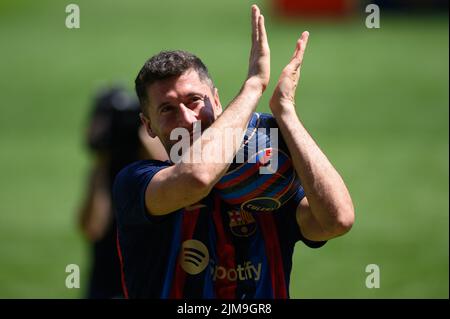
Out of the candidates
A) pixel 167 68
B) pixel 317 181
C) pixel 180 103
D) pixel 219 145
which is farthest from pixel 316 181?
pixel 167 68

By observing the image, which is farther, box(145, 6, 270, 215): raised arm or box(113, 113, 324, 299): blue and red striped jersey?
box(113, 113, 324, 299): blue and red striped jersey

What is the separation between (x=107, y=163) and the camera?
8289mm

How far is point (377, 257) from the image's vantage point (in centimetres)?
1173

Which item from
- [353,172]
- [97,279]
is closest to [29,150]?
[353,172]

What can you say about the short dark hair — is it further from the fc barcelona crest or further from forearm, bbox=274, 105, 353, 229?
the fc barcelona crest

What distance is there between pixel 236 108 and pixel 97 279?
3781mm

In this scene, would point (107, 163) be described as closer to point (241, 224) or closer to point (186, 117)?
point (241, 224)

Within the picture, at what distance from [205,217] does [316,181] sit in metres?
0.70

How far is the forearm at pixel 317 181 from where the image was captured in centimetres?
438

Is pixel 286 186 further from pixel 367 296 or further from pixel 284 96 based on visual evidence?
pixel 367 296

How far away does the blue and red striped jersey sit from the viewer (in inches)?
184

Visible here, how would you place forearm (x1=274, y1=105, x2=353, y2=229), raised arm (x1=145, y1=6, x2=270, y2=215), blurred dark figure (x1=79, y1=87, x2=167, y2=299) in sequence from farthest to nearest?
blurred dark figure (x1=79, y1=87, x2=167, y2=299) < forearm (x1=274, y1=105, x2=353, y2=229) < raised arm (x1=145, y1=6, x2=270, y2=215)

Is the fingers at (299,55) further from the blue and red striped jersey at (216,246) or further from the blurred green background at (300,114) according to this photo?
the blurred green background at (300,114)

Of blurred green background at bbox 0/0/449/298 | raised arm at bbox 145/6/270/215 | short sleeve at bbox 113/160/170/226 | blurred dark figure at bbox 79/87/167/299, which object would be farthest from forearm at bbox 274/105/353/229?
blurred green background at bbox 0/0/449/298
